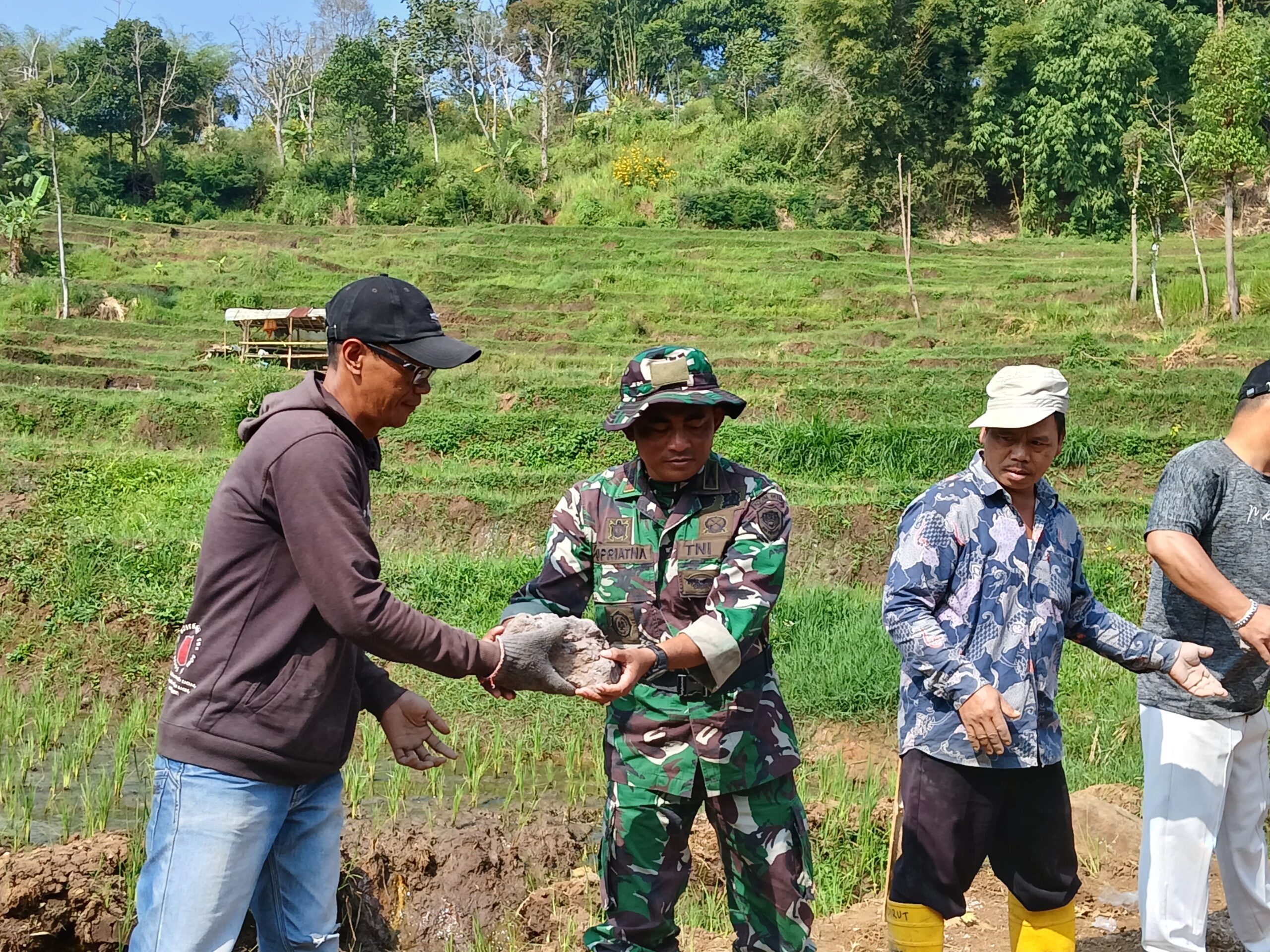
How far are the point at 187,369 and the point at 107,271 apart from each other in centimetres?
1045

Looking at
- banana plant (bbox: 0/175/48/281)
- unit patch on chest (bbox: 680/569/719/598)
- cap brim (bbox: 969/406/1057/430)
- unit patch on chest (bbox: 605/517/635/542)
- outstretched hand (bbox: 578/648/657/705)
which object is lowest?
outstretched hand (bbox: 578/648/657/705)

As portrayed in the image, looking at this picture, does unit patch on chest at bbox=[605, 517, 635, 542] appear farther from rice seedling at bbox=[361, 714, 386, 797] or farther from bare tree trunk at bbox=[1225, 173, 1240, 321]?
bare tree trunk at bbox=[1225, 173, 1240, 321]

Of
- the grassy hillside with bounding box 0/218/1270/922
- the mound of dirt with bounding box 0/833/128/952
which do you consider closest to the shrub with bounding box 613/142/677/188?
the grassy hillside with bounding box 0/218/1270/922

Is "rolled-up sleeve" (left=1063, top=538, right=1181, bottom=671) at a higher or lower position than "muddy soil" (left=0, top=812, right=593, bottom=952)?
higher

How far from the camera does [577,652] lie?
256 centimetres

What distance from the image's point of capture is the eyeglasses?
2.29 m

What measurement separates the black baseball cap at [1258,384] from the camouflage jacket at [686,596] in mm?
1316

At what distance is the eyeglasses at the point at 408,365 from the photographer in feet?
7.50

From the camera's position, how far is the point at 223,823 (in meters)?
2.15

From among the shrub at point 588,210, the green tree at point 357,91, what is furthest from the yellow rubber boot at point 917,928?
the green tree at point 357,91

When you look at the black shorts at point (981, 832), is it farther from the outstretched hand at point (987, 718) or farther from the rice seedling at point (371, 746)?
the rice seedling at point (371, 746)

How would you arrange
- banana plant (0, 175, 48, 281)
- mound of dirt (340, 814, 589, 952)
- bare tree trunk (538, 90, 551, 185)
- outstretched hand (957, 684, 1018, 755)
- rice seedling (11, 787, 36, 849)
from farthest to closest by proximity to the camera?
bare tree trunk (538, 90, 551, 185)
banana plant (0, 175, 48, 281)
rice seedling (11, 787, 36, 849)
mound of dirt (340, 814, 589, 952)
outstretched hand (957, 684, 1018, 755)

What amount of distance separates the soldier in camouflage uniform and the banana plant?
89.9ft

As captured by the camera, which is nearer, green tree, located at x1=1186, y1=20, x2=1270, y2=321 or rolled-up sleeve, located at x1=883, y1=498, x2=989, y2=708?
rolled-up sleeve, located at x1=883, y1=498, x2=989, y2=708
